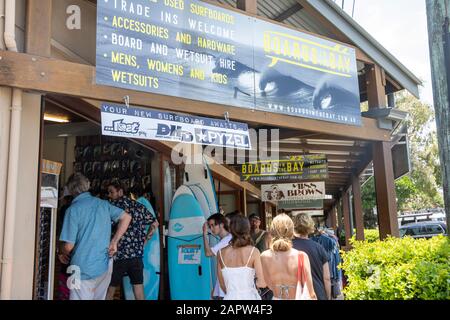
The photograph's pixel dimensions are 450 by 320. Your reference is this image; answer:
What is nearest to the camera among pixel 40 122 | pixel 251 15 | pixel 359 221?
pixel 40 122

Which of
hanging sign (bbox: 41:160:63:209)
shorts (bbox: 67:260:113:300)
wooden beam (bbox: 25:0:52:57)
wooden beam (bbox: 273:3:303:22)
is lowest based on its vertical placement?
shorts (bbox: 67:260:113:300)

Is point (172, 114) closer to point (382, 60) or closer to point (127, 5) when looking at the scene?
point (127, 5)

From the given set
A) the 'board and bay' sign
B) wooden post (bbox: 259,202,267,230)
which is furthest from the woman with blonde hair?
wooden post (bbox: 259,202,267,230)

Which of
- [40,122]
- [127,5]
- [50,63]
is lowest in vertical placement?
[40,122]

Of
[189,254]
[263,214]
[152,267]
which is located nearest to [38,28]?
A: [152,267]

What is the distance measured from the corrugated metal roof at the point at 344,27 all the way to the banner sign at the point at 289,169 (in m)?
2.67

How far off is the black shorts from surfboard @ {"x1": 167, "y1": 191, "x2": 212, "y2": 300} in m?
1.16

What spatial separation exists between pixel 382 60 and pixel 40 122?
17.5 ft

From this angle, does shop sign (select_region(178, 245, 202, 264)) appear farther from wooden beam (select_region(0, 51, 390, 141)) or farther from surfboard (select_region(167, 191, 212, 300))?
wooden beam (select_region(0, 51, 390, 141))

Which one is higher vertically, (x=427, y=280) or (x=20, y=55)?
(x=20, y=55)

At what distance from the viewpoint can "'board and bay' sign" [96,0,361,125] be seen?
173 inches

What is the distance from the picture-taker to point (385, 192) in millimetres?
6777

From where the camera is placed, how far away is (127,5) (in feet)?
14.7
